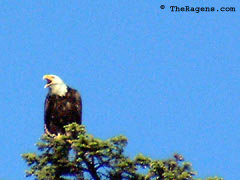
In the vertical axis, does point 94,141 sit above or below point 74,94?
below

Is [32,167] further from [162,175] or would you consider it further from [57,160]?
[162,175]

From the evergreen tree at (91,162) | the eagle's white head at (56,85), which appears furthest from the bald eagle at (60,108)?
the evergreen tree at (91,162)

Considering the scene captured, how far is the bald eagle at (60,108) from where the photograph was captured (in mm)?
13922

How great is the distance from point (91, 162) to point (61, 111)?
441cm

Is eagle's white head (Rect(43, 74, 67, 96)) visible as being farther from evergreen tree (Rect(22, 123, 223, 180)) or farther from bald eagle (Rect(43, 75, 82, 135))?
evergreen tree (Rect(22, 123, 223, 180))

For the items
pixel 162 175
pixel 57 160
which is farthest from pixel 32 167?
pixel 162 175

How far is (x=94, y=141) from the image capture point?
30.8 ft

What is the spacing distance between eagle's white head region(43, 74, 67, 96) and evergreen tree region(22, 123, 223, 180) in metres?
4.29

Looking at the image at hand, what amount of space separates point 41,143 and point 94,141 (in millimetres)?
952

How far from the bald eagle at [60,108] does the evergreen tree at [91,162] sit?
405 centimetres

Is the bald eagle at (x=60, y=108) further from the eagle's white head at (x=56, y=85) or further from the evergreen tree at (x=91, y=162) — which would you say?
the evergreen tree at (x=91, y=162)

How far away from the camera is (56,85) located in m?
14.3

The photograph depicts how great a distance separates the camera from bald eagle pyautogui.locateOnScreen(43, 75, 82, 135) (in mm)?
13922

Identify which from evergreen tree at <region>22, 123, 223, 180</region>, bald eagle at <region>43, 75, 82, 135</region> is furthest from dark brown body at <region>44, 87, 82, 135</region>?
evergreen tree at <region>22, 123, 223, 180</region>
